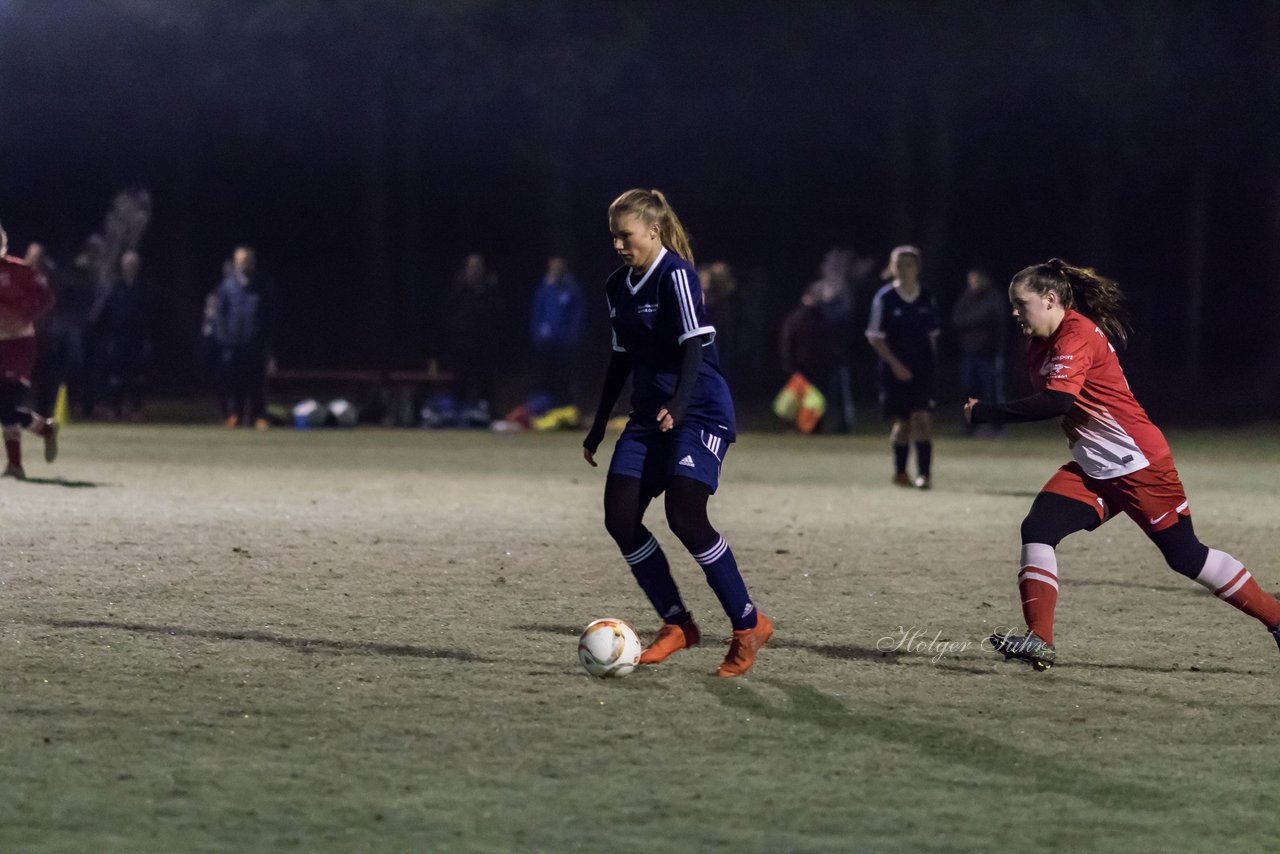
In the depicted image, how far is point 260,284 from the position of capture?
78.1 feet

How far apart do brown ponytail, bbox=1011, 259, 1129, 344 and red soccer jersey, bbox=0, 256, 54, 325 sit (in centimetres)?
985

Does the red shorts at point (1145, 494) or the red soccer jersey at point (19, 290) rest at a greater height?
the red soccer jersey at point (19, 290)

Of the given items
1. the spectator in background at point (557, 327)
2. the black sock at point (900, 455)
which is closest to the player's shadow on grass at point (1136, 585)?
the black sock at point (900, 455)

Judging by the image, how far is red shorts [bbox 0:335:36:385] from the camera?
50.0 feet

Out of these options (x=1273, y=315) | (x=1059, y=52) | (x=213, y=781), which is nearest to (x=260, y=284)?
(x=1059, y=52)

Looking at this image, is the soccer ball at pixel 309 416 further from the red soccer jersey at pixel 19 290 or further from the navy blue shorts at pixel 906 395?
the navy blue shorts at pixel 906 395

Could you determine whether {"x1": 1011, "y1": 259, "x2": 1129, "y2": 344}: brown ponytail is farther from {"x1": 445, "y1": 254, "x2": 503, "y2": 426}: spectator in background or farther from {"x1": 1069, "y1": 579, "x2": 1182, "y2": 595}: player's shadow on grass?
{"x1": 445, "y1": 254, "x2": 503, "y2": 426}: spectator in background

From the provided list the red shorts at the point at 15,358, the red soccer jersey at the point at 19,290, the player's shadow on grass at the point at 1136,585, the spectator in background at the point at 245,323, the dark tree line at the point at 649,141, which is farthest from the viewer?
the dark tree line at the point at 649,141

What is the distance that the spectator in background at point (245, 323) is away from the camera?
77.6ft

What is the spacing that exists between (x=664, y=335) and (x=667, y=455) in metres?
0.45

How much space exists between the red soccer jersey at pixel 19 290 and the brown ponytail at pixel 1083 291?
985 cm

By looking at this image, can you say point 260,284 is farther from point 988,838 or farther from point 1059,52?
point 988,838

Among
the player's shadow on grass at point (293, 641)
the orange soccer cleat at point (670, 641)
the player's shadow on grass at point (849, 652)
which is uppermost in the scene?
the orange soccer cleat at point (670, 641)

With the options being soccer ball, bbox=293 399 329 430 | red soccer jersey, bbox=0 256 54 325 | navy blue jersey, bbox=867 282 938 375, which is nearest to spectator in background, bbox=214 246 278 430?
soccer ball, bbox=293 399 329 430
